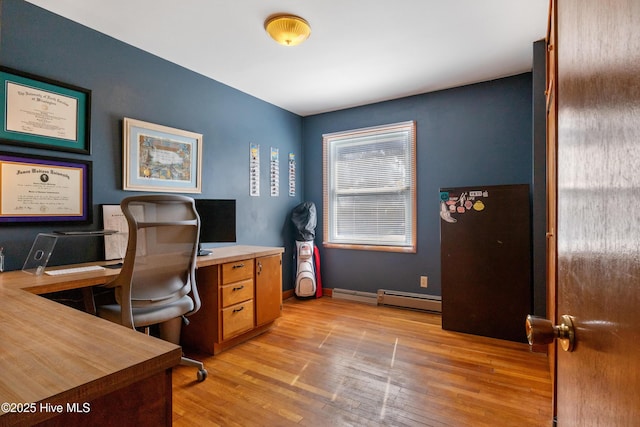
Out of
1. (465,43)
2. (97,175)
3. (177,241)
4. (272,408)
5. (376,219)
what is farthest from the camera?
(376,219)

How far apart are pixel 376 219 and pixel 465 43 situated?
2.11 m

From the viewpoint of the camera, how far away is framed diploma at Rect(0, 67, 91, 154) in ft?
6.34

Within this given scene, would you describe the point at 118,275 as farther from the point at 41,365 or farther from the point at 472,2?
the point at 472,2

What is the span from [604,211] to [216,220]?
2.80m

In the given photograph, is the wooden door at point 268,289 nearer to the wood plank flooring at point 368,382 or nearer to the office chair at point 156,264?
the wood plank flooring at point 368,382

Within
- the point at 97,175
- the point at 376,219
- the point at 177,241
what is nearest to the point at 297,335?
the point at 177,241

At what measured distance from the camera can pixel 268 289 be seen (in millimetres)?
2992

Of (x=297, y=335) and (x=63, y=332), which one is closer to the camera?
(x=63, y=332)

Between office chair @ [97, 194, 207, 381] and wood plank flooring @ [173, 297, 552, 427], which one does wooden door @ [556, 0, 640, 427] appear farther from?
office chair @ [97, 194, 207, 381]

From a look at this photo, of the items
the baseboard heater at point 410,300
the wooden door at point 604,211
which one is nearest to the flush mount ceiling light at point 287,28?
the wooden door at point 604,211

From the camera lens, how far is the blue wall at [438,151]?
316 cm

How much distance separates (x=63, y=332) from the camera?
0.86m

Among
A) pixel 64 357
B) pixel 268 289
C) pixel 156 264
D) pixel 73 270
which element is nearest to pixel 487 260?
pixel 268 289

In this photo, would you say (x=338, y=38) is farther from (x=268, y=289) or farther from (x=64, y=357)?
(x=64, y=357)
